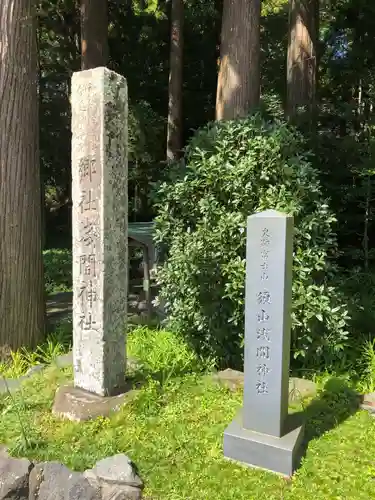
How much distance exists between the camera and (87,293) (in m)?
3.78

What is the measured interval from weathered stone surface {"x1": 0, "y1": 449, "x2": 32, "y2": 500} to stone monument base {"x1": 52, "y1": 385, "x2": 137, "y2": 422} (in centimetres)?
58

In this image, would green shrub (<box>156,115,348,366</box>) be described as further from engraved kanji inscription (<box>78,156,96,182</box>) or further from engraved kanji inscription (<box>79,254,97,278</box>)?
engraved kanji inscription (<box>78,156,96,182</box>)

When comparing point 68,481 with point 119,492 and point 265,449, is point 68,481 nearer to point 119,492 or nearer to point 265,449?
point 119,492

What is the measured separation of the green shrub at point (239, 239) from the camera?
4590 millimetres

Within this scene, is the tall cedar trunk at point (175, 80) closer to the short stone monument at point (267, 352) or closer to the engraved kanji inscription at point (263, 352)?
the short stone monument at point (267, 352)

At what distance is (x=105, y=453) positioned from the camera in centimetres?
332

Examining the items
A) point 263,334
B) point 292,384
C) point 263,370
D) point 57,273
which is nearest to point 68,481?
point 263,370

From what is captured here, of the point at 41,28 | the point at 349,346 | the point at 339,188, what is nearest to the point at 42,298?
the point at 349,346

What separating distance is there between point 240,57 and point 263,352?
393 cm

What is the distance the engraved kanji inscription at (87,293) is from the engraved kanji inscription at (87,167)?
845mm

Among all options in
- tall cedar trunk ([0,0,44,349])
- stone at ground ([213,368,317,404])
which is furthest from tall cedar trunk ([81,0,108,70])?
stone at ground ([213,368,317,404])

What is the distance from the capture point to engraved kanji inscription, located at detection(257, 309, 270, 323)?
126 inches

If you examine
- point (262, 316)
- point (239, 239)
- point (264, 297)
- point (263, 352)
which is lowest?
point (263, 352)

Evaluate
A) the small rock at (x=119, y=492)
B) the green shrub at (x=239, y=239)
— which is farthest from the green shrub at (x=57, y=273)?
the small rock at (x=119, y=492)
